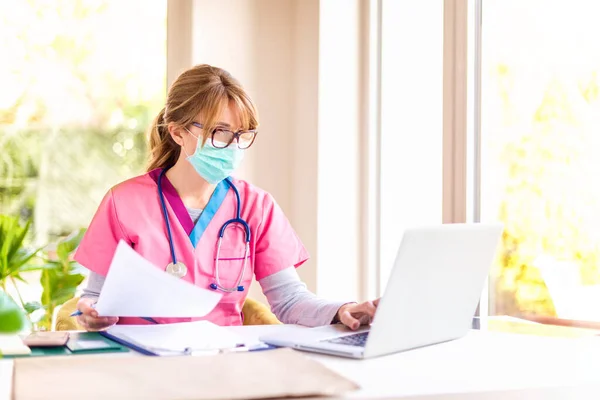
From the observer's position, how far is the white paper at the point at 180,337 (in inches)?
49.2

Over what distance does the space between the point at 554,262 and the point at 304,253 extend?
2.23ft

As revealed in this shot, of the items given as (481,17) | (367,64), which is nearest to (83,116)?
(367,64)

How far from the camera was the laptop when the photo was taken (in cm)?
121

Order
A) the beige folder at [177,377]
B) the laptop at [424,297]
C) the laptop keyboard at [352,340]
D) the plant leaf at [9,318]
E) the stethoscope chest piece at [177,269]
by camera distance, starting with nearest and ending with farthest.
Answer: the plant leaf at [9,318] < the beige folder at [177,377] < the laptop at [424,297] < the laptop keyboard at [352,340] < the stethoscope chest piece at [177,269]

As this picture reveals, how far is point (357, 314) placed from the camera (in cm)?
155

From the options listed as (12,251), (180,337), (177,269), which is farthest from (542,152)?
(12,251)

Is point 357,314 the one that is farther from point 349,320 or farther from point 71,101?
point 71,101

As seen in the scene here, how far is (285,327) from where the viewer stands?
5.16ft

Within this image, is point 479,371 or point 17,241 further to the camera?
point 17,241

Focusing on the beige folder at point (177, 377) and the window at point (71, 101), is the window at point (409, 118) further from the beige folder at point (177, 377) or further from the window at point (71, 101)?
the beige folder at point (177, 377)

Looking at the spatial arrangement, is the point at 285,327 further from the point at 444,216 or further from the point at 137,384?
the point at 444,216

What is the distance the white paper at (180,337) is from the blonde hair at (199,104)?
0.55 meters

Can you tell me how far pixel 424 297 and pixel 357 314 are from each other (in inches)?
11.0

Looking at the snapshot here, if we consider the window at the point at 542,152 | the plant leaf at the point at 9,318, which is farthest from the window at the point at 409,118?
the plant leaf at the point at 9,318
